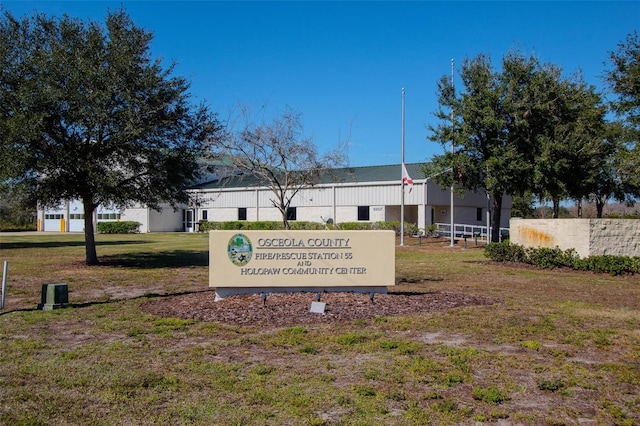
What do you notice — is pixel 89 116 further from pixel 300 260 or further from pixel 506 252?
pixel 506 252

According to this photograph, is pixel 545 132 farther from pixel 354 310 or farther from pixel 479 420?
pixel 479 420

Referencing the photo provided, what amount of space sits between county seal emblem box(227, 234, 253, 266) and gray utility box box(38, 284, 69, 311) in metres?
3.02

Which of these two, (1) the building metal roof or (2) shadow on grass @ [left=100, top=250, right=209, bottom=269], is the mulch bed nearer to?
(2) shadow on grass @ [left=100, top=250, right=209, bottom=269]

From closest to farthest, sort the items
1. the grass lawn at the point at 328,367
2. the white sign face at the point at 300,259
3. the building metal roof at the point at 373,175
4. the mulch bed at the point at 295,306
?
the grass lawn at the point at 328,367
the mulch bed at the point at 295,306
the white sign face at the point at 300,259
the building metal roof at the point at 373,175

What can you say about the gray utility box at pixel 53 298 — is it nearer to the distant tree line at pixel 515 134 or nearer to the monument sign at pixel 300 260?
the monument sign at pixel 300 260

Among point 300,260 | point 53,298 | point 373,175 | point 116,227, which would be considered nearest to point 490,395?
point 300,260

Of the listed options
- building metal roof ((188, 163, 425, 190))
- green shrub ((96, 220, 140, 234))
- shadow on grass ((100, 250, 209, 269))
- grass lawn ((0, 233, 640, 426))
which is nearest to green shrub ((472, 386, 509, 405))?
grass lawn ((0, 233, 640, 426))

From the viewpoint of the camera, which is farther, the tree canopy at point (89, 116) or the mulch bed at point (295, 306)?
the tree canopy at point (89, 116)

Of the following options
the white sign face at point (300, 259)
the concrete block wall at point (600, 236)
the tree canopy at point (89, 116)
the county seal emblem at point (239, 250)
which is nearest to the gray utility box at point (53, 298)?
the white sign face at point (300, 259)

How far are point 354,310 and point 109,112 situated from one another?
442 inches

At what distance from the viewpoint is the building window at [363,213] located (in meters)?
41.1

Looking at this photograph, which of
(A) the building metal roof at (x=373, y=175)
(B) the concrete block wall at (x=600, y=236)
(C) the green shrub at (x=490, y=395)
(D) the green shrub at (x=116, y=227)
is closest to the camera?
(C) the green shrub at (x=490, y=395)

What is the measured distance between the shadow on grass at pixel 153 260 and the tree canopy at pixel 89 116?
1434mm

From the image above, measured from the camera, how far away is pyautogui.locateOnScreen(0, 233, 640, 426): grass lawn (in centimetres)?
470
